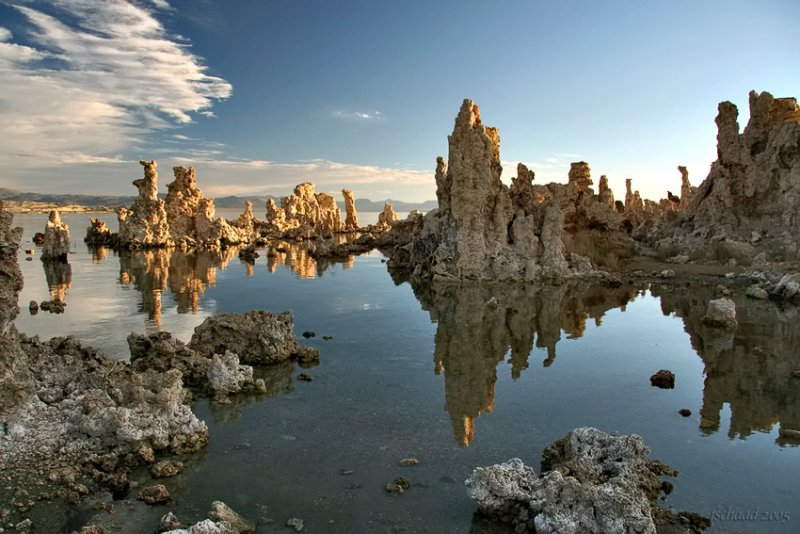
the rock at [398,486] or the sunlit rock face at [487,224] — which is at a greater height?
the sunlit rock face at [487,224]

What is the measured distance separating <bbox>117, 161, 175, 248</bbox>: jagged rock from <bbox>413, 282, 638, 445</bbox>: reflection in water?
42.6 metres

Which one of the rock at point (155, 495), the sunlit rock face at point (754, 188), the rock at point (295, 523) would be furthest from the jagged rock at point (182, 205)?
the rock at point (295, 523)

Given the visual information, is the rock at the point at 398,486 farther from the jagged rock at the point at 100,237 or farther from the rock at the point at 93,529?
the jagged rock at the point at 100,237

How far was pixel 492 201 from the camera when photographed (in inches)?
1587

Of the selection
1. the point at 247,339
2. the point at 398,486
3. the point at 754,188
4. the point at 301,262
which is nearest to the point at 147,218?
the point at 301,262

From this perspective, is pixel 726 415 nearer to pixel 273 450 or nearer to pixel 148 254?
pixel 273 450

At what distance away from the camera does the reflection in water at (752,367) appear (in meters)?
14.5

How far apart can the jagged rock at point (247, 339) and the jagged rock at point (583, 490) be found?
10960 millimetres

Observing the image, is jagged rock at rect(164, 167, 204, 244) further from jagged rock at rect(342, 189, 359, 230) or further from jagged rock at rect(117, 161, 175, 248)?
jagged rock at rect(342, 189, 359, 230)

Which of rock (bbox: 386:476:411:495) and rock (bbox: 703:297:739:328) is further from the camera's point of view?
rock (bbox: 703:297:739:328)

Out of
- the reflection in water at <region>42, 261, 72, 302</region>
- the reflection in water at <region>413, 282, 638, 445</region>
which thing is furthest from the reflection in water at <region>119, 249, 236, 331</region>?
the reflection in water at <region>413, 282, 638, 445</region>

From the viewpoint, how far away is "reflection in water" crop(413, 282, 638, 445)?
16.4 m

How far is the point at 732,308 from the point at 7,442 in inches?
1117

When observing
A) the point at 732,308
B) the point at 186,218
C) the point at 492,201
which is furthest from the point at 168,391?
the point at 186,218
